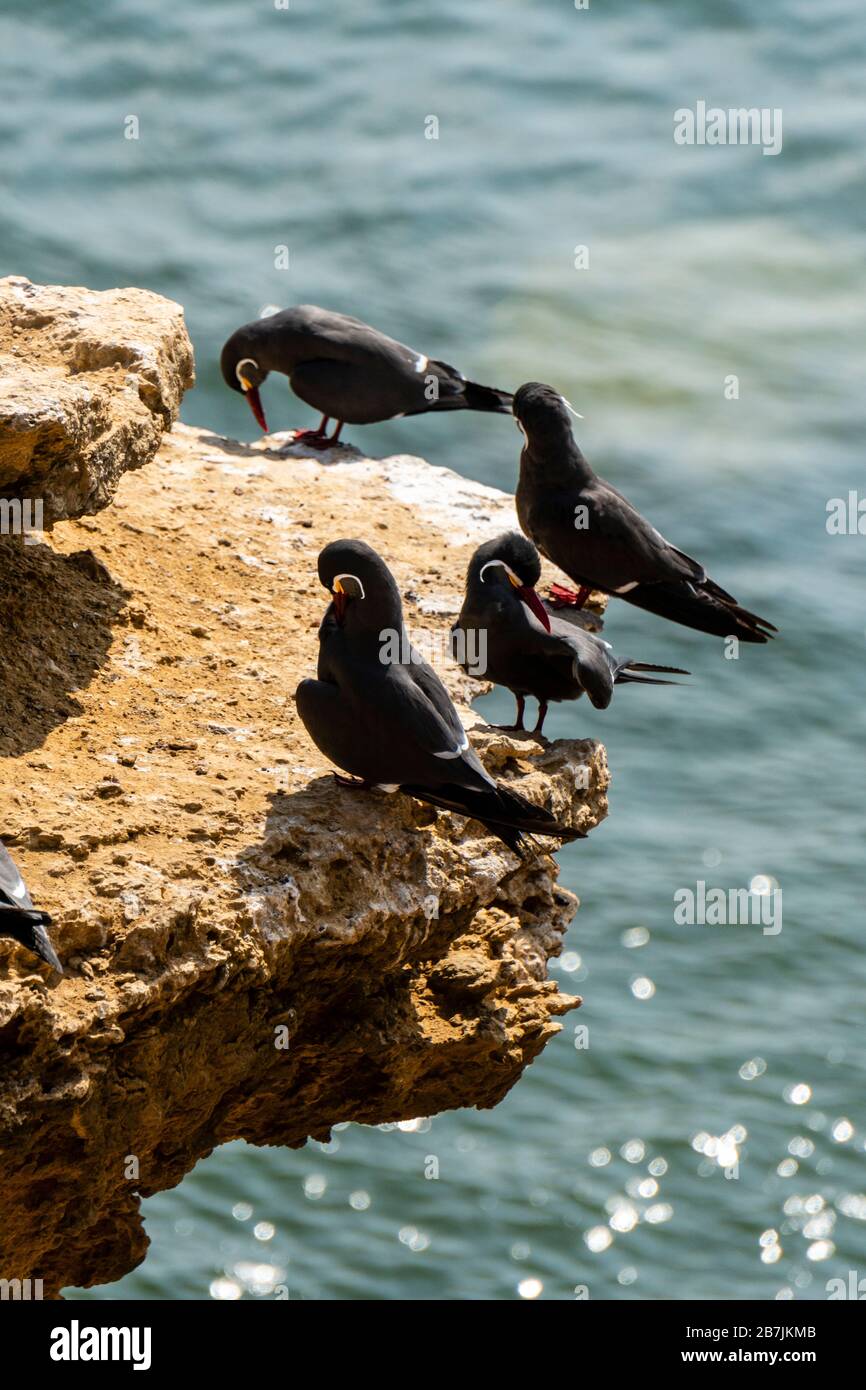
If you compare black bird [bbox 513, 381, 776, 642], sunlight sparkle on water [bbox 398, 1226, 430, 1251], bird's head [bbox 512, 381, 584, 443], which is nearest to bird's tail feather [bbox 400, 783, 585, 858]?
black bird [bbox 513, 381, 776, 642]

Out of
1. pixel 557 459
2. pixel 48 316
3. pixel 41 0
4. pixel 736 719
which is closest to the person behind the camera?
pixel 48 316

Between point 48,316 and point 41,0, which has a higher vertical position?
point 41,0

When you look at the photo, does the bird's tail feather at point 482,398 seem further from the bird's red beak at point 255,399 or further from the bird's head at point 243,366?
the bird's red beak at point 255,399

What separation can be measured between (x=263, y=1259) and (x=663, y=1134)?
276 centimetres

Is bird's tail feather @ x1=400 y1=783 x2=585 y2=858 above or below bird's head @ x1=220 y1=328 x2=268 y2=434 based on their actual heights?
below

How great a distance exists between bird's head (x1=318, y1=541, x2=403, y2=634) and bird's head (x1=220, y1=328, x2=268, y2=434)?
4195 millimetres

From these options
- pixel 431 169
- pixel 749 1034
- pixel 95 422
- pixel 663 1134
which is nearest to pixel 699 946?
pixel 749 1034

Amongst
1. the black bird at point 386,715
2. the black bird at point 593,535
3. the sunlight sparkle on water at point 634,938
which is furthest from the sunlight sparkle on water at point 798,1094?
the black bird at point 386,715

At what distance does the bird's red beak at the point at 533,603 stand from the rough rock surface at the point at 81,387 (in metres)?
1.50

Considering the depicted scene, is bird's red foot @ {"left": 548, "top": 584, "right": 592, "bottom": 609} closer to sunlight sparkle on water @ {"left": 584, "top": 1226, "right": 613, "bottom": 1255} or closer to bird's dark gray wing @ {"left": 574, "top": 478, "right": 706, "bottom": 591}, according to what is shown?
bird's dark gray wing @ {"left": 574, "top": 478, "right": 706, "bottom": 591}

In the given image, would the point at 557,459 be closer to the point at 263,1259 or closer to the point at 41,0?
the point at 263,1259

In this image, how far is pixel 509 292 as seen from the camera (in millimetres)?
18641

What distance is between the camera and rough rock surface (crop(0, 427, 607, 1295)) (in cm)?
522

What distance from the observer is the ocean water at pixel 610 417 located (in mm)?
11602
